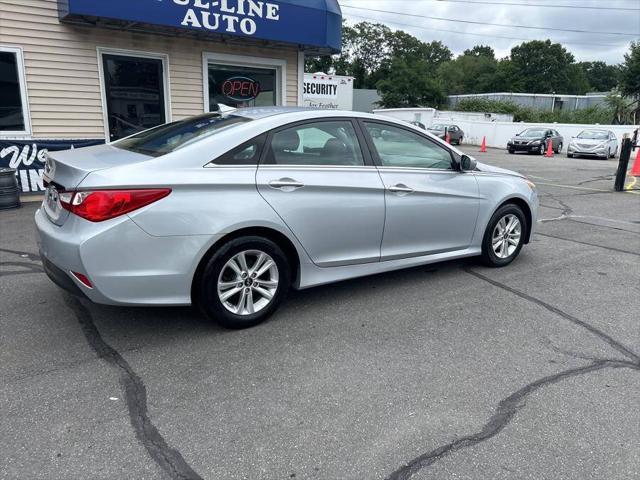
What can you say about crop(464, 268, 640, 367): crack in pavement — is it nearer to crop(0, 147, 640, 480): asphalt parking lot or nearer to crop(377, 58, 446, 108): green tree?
crop(0, 147, 640, 480): asphalt parking lot

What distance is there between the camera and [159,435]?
8.57 feet

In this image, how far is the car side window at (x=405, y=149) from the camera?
444 centimetres

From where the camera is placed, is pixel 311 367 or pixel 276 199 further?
pixel 276 199

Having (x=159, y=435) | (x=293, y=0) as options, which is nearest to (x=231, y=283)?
(x=159, y=435)

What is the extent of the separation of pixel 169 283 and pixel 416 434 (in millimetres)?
1838

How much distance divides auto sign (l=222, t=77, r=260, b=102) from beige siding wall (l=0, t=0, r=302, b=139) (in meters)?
0.98

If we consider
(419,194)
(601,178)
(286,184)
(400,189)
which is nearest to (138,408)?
(286,184)

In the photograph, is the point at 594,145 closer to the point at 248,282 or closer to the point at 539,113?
the point at 539,113

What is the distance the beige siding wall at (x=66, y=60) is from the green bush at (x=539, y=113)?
113 ft

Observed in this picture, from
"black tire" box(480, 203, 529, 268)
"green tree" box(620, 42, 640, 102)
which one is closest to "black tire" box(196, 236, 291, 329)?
"black tire" box(480, 203, 529, 268)

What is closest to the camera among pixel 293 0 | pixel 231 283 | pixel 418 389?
pixel 418 389

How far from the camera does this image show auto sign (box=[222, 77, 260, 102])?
10750 millimetres

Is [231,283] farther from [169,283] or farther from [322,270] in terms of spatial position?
[322,270]

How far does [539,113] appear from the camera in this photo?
45.4 metres
